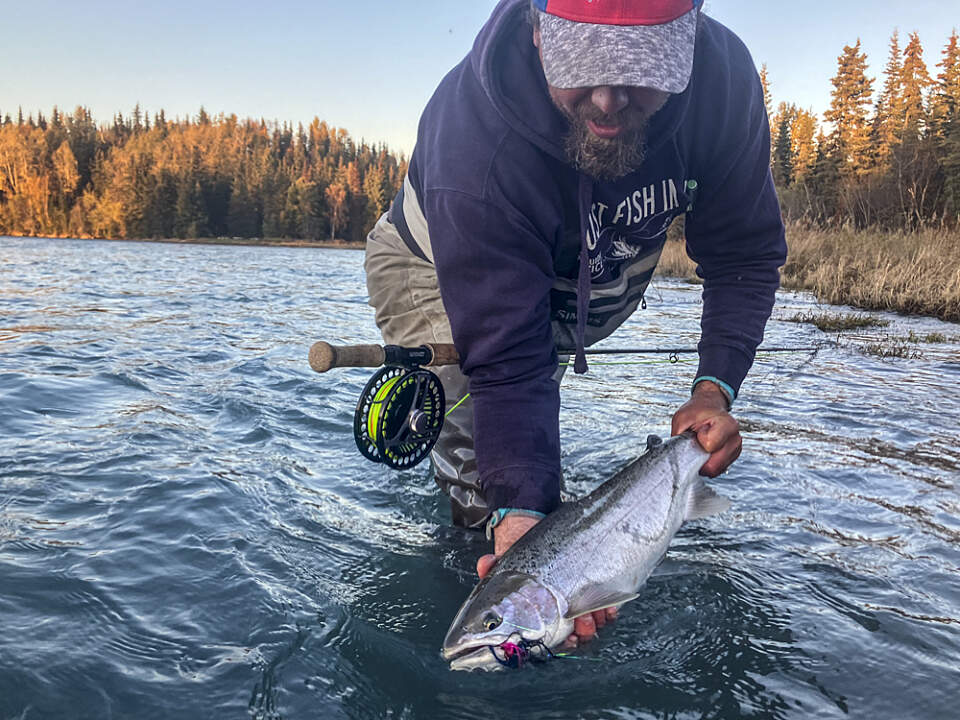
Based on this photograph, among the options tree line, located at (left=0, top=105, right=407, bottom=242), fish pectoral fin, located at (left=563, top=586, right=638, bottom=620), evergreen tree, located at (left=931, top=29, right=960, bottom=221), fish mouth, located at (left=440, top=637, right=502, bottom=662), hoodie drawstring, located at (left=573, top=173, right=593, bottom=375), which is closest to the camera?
fish mouth, located at (left=440, top=637, right=502, bottom=662)

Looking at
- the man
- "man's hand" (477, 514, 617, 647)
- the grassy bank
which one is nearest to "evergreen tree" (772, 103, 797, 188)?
the grassy bank

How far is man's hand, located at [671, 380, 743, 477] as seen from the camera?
315cm

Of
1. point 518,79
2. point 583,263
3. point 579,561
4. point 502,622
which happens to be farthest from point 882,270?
point 502,622

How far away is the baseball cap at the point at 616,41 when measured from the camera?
2400 mm

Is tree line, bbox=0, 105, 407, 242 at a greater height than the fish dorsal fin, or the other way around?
tree line, bbox=0, 105, 407, 242

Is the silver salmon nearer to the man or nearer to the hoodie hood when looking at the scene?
the man

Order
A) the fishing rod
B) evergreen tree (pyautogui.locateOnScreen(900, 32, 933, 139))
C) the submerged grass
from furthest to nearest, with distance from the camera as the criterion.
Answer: evergreen tree (pyautogui.locateOnScreen(900, 32, 933, 139)) < the submerged grass < the fishing rod

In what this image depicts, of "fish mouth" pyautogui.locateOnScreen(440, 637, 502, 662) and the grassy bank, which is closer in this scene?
"fish mouth" pyautogui.locateOnScreen(440, 637, 502, 662)

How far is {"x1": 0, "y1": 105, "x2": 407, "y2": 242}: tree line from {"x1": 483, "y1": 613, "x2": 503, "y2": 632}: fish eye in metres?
98.6

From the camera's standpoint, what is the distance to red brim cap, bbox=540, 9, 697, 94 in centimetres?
241

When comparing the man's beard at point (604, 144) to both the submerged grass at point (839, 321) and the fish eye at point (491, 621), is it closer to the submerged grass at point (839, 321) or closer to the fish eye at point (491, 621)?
the fish eye at point (491, 621)

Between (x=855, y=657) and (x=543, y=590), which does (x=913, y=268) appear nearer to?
(x=855, y=657)

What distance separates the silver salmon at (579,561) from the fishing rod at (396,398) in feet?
3.61

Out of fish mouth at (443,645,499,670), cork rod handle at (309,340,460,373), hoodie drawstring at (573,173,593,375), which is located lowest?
fish mouth at (443,645,499,670)
